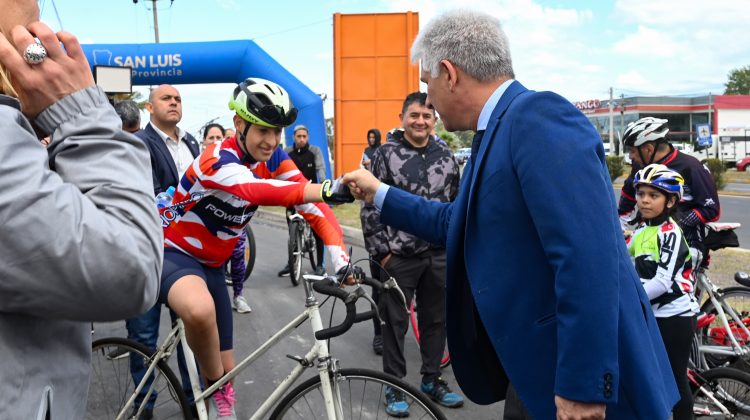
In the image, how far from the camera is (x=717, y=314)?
4777 mm

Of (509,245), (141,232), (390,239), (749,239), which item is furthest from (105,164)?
(749,239)

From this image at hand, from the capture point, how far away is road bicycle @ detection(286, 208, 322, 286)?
27.5 ft

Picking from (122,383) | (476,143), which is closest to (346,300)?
(476,143)

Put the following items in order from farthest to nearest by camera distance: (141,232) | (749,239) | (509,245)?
(749,239), (509,245), (141,232)

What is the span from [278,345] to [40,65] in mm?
5006

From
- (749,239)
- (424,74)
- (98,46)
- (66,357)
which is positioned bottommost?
(749,239)

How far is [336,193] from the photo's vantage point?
3.00 m

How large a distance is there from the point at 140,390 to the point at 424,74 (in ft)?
8.28

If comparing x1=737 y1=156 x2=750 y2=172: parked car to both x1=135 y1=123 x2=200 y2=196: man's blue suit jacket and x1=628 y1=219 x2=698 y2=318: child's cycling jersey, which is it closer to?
x1=628 y1=219 x2=698 y2=318: child's cycling jersey

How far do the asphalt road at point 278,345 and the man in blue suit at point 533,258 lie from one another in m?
2.39

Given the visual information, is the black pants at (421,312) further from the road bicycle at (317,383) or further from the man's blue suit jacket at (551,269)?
the man's blue suit jacket at (551,269)

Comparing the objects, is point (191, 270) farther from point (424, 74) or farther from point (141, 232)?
point (141, 232)

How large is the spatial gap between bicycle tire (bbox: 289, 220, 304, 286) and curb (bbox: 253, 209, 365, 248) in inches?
69.8

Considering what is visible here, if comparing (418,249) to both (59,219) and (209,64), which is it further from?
(209,64)
